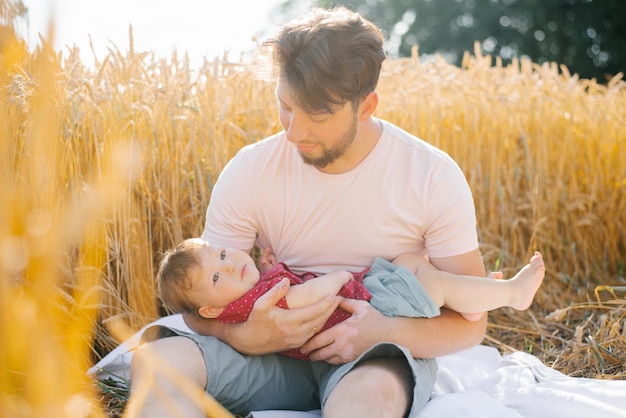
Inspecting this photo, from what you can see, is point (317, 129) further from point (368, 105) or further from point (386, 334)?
point (386, 334)

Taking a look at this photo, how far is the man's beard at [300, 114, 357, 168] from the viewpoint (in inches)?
87.6

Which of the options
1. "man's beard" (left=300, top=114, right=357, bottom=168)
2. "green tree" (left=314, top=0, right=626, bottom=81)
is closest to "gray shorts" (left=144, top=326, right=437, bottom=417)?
"man's beard" (left=300, top=114, right=357, bottom=168)

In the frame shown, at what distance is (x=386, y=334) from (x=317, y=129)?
665 millimetres

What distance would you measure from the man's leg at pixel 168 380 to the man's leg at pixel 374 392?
375 millimetres

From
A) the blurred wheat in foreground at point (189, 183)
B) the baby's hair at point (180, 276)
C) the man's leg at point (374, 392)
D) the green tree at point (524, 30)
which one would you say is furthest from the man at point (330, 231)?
the green tree at point (524, 30)

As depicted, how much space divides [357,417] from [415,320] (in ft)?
1.46

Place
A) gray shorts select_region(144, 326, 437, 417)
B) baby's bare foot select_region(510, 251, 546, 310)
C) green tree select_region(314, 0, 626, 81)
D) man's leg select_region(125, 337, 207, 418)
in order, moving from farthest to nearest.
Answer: green tree select_region(314, 0, 626, 81), baby's bare foot select_region(510, 251, 546, 310), gray shorts select_region(144, 326, 437, 417), man's leg select_region(125, 337, 207, 418)

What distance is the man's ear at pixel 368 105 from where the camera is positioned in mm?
2270

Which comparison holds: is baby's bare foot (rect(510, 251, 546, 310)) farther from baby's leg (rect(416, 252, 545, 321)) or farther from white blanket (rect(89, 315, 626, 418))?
white blanket (rect(89, 315, 626, 418))

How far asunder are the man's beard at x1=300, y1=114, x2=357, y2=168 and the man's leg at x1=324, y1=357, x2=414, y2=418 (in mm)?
647

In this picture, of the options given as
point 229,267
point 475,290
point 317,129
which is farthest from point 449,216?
point 229,267

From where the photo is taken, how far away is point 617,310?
10.1ft

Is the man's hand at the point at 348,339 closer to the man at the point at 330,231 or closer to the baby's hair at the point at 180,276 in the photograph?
the man at the point at 330,231

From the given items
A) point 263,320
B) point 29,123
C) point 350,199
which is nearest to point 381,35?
point 350,199
